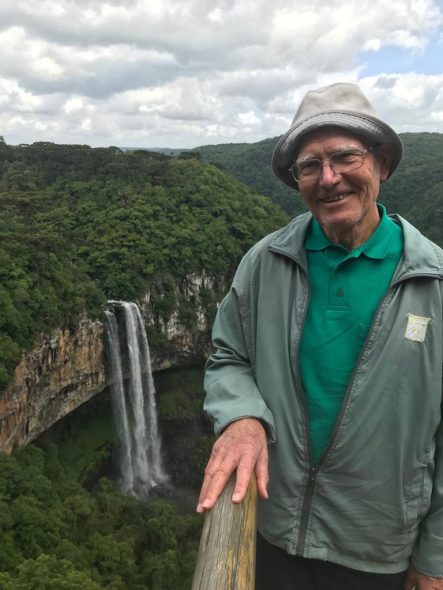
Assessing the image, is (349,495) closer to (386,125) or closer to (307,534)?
(307,534)

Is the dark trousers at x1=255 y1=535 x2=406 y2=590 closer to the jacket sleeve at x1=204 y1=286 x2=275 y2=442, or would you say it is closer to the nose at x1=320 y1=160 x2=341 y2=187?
the jacket sleeve at x1=204 y1=286 x2=275 y2=442

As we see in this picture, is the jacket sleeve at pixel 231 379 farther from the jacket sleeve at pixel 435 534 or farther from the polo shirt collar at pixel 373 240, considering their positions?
the jacket sleeve at pixel 435 534

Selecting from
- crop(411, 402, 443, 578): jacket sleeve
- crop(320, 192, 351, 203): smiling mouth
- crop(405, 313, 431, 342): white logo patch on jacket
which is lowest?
crop(411, 402, 443, 578): jacket sleeve

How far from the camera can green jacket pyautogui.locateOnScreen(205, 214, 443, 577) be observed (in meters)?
1.58

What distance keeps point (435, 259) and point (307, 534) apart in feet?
3.54

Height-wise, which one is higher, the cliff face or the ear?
the ear

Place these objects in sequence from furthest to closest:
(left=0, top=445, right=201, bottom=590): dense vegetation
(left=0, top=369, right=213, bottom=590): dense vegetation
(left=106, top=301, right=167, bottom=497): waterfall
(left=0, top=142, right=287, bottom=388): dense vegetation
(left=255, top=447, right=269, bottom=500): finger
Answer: (left=106, top=301, right=167, bottom=497): waterfall < (left=0, top=142, right=287, bottom=388): dense vegetation < (left=0, top=369, right=213, bottom=590): dense vegetation < (left=0, top=445, right=201, bottom=590): dense vegetation < (left=255, top=447, right=269, bottom=500): finger

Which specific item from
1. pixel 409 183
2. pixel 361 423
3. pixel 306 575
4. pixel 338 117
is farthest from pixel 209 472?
pixel 409 183

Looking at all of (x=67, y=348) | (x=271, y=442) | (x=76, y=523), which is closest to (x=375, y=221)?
(x=271, y=442)

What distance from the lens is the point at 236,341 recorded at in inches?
74.0

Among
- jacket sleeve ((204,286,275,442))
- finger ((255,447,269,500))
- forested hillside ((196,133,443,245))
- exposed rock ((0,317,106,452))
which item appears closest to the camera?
finger ((255,447,269,500))

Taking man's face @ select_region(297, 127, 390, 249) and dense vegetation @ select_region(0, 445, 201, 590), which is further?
dense vegetation @ select_region(0, 445, 201, 590)

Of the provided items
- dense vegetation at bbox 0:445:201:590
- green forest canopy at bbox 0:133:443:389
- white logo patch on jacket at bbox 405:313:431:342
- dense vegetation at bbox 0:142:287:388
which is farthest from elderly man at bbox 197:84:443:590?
green forest canopy at bbox 0:133:443:389

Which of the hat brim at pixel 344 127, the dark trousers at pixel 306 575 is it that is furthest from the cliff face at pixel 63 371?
the hat brim at pixel 344 127
